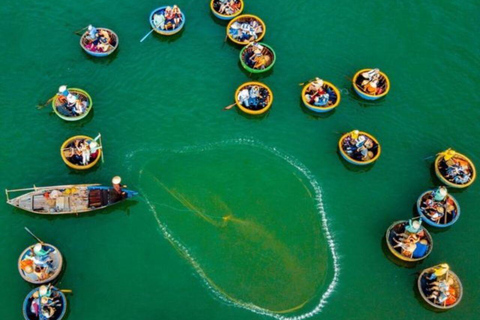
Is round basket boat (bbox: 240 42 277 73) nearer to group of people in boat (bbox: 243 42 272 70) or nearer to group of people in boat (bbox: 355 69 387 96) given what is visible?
group of people in boat (bbox: 243 42 272 70)

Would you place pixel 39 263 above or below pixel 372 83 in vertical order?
below

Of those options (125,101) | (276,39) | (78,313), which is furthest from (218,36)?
(78,313)

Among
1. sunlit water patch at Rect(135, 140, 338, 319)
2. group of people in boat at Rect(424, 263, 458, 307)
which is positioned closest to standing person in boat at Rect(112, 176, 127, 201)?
sunlit water patch at Rect(135, 140, 338, 319)

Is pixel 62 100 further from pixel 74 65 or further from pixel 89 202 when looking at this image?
pixel 89 202

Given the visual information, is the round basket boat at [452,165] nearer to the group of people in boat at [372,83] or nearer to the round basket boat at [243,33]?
the group of people in boat at [372,83]

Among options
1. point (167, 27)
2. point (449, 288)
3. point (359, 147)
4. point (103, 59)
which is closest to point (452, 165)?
point (359, 147)

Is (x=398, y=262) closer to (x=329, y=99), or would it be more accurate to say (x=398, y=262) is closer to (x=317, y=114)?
(x=317, y=114)
